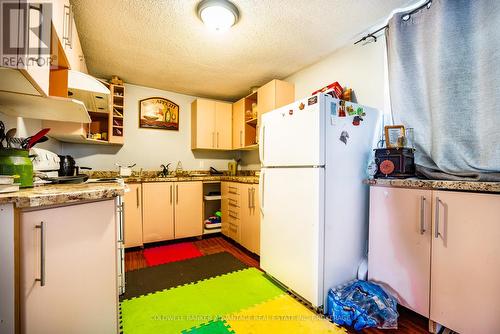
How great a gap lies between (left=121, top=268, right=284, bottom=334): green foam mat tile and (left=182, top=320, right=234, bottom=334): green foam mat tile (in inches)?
1.6

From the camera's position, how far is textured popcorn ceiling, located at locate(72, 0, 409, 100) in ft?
5.63

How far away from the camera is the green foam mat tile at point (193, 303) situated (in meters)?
1.46

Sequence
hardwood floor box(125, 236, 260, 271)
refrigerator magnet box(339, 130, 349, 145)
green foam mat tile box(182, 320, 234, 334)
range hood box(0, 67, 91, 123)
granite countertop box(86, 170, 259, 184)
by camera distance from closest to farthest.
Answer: range hood box(0, 67, 91, 123) < green foam mat tile box(182, 320, 234, 334) < refrigerator magnet box(339, 130, 349, 145) < hardwood floor box(125, 236, 260, 271) < granite countertop box(86, 170, 259, 184)

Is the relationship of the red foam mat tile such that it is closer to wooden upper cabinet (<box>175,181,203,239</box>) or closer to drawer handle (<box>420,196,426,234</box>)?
wooden upper cabinet (<box>175,181,203,239</box>)

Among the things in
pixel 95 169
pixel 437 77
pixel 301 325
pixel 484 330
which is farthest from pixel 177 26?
pixel 484 330

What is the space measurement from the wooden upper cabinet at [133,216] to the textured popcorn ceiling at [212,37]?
Result: 1.54 metres

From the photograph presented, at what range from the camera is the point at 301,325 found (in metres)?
1.45

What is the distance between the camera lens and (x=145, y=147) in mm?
3410

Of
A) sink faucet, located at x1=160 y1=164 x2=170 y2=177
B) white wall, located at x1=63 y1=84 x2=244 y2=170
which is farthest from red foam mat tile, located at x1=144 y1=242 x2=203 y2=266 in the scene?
white wall, located at x1=63 y1=84 x2=244 y2=170

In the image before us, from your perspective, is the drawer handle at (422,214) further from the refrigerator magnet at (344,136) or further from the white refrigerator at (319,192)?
the refrigerator magnet at (344,136)

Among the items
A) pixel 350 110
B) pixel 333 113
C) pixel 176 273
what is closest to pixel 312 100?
pixel 333 113

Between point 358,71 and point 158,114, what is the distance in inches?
112

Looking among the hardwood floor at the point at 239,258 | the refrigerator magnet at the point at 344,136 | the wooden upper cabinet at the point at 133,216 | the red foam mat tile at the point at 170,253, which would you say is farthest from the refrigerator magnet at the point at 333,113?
the wooden upper cabinet at the point at 133,216

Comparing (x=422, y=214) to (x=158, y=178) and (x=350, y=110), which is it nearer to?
(x=350, y=110)
